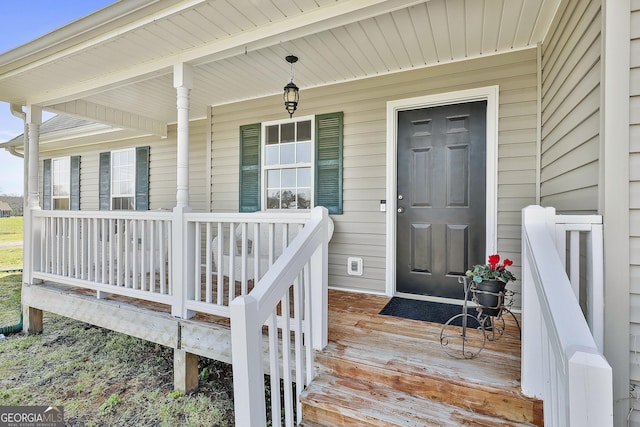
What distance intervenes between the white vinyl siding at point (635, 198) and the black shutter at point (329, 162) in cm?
251

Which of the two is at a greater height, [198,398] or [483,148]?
[483,148]

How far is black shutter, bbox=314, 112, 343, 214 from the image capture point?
3.67m

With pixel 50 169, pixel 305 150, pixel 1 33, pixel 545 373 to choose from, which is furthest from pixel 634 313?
pixel 1 33

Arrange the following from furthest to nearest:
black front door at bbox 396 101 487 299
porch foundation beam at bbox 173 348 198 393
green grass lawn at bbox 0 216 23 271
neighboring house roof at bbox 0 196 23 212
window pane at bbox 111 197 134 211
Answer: neighboring house roof at bbox 0 196 23 212 < green grass lawn at bbox 0 216 23 271 < window pane at bbox 111 197 134 211 < black front door at bbox 396 101 487 299 < porch foundation beam at bbox 173 348 198 393

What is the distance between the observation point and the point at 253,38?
2.53m

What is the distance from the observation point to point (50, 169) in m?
7.44

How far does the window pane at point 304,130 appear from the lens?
390cm

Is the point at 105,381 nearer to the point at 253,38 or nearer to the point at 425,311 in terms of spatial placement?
the point at 425,311

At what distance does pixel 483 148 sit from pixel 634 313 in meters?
1.91

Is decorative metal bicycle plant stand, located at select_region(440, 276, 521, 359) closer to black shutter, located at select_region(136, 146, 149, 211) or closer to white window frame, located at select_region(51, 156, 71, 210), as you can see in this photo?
black shutter, located at select_region(136, 146, 149, 211)

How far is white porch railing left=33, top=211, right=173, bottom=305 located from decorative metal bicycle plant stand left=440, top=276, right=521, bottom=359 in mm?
2264

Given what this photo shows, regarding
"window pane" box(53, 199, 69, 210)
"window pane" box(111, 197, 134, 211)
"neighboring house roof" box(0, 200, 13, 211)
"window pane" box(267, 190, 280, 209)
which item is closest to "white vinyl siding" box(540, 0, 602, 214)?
"window pane" box(267, 190, 280, 209)

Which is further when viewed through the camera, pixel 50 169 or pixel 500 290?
pixel 50 169

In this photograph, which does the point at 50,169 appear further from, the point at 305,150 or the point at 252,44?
the point at 252,44
